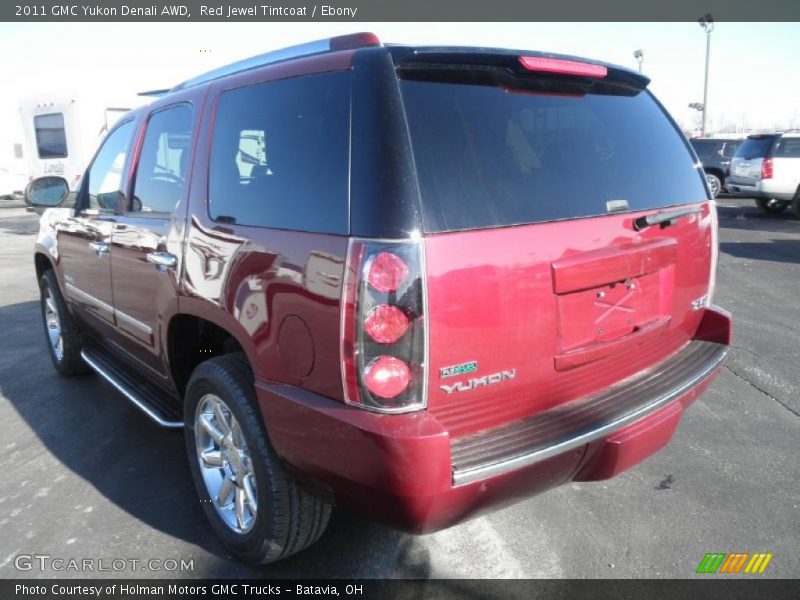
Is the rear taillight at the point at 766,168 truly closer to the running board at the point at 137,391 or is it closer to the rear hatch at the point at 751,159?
the rear hatch at the point at 751,159

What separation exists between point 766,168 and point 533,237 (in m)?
14.5

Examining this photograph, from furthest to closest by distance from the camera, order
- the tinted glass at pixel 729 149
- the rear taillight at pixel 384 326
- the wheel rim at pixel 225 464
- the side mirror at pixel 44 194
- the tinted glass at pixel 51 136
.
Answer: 1. the tinted glass at pixel 729 149
2. the tinted glass at pixel 51 136
3. the side mirror at pixel 44 194
4. the wheel rim at pixel 225 464
5. the rear taillight at pixel 384 326

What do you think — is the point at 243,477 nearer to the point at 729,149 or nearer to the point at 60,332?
the point at 60,332

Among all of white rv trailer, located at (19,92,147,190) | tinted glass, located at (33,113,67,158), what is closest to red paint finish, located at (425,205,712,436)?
white rv trailer, located at (19,92,147,190)

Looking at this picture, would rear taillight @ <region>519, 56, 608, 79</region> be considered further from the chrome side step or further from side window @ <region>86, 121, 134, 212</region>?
side window @ <region>86, 121, 134, 212</region>

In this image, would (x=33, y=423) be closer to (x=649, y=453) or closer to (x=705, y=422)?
(x=649, y=453)

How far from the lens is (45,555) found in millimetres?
2678

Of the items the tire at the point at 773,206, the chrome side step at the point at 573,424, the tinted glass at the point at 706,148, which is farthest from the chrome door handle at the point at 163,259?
the tinted glass at the point at 706,148

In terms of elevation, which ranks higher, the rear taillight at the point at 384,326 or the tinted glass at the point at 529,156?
the tinted glass at the point at 529,156

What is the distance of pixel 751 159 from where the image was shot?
563 inches

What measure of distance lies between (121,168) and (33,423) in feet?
5.95

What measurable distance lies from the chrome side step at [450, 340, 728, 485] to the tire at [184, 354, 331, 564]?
2.15 ft

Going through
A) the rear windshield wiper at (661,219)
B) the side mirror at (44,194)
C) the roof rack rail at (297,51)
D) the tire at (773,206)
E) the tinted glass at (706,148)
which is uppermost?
the roof rack rail at (297,51)

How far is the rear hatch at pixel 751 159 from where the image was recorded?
1409 cm
